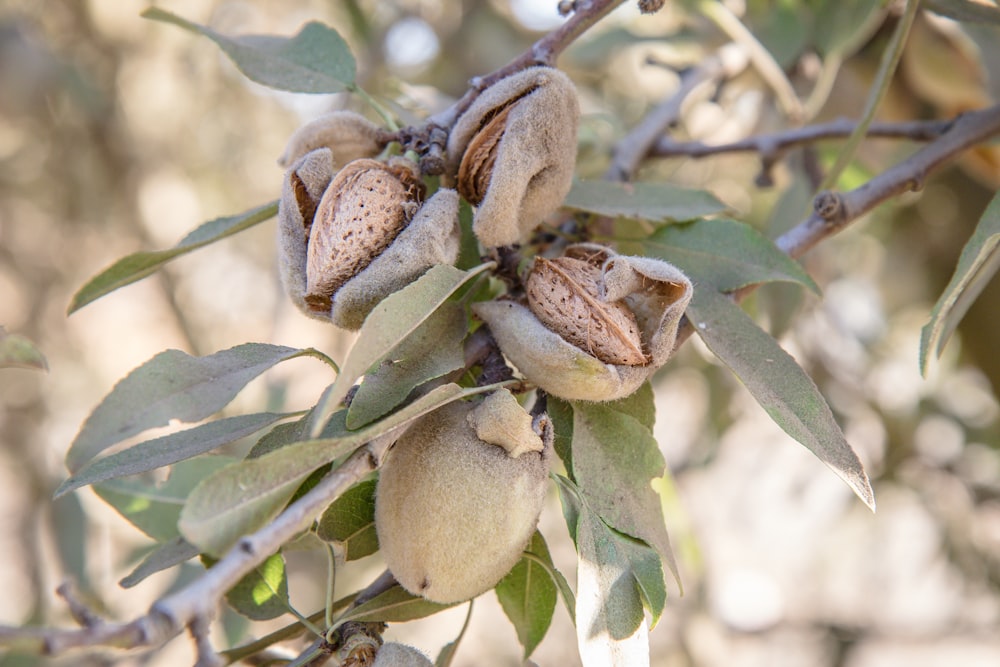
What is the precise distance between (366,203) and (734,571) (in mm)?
2530

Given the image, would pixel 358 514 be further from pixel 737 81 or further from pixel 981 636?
pixel 981 636

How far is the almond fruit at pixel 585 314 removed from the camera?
63cm

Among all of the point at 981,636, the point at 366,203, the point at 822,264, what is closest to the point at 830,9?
the point at 822,264

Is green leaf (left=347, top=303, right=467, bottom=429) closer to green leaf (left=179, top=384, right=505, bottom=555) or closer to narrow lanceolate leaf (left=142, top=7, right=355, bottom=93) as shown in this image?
green leaf (left=179, top=384, right=505, bottom=555)

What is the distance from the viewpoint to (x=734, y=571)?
2850 millimetres

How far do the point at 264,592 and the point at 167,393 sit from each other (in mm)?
220

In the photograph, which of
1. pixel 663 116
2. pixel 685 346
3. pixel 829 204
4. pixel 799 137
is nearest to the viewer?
pixel 829 204

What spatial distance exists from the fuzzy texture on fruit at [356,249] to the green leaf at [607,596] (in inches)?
8.1

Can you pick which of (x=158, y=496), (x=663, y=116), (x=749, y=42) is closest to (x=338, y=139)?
(x=158, y=496)

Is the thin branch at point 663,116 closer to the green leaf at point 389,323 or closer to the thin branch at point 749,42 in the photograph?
the thin branch at point 749,42

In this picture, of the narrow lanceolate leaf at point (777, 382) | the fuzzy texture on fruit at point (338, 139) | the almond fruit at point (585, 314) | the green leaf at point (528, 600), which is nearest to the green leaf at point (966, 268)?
the narrow lanceolate leaf at point (777, 382)

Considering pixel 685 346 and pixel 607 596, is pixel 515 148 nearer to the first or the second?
pixel 607 596

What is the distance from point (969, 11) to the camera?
84 cm

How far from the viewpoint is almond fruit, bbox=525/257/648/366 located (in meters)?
0.63
